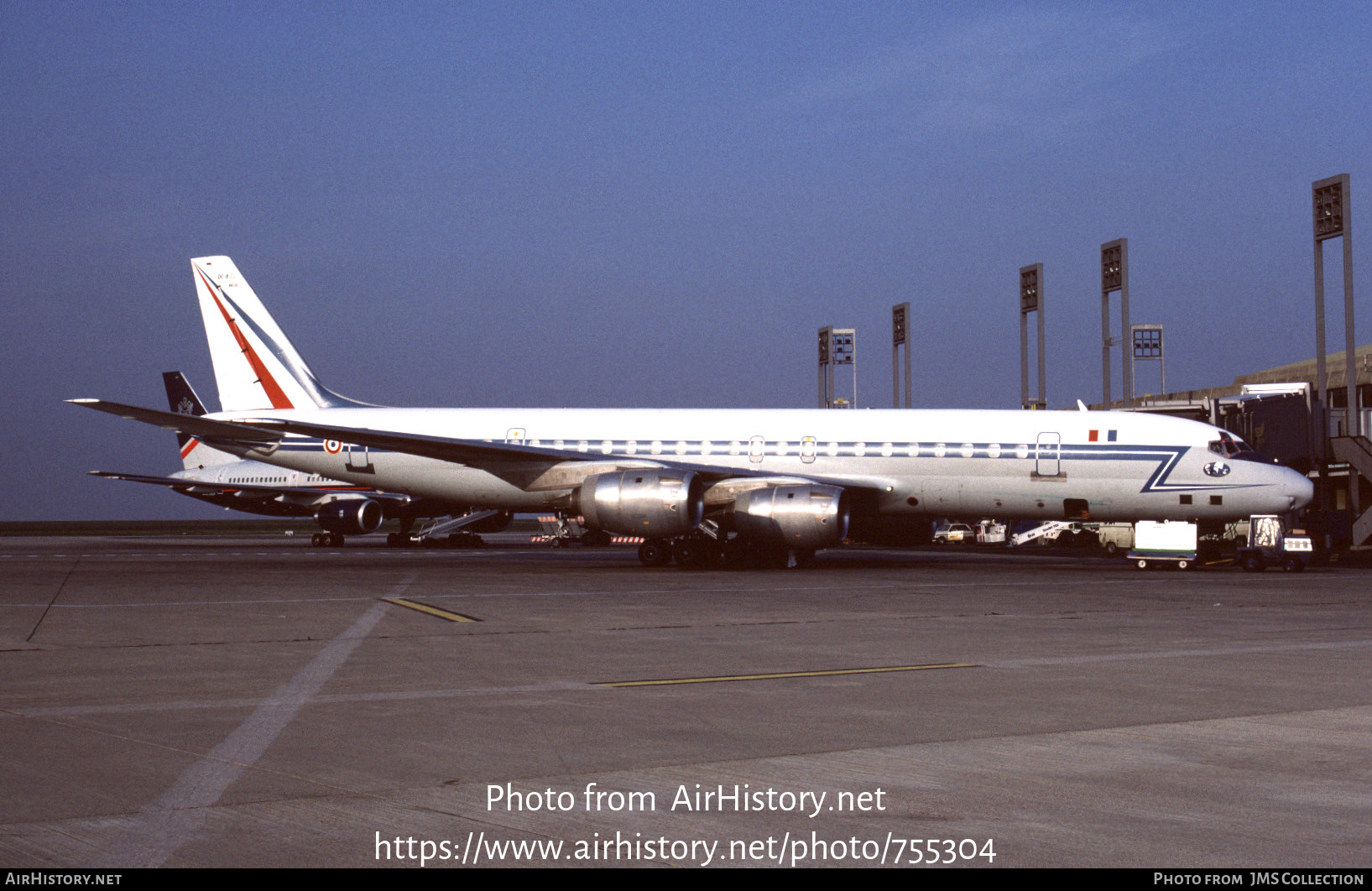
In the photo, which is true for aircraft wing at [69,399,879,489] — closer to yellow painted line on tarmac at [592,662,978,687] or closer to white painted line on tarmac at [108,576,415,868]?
yellow painted line on tarmac at [592,662,978,687]

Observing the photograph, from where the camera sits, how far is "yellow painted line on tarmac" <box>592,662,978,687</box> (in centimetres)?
1038

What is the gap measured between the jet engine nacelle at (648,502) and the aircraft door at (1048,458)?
24.1 ft

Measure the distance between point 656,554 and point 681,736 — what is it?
71.3 ft

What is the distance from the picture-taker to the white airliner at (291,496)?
46.6m

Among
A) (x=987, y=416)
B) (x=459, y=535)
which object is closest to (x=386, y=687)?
(x=987, y=416)

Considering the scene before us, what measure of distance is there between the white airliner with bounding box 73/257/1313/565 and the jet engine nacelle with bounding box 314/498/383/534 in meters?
12.8

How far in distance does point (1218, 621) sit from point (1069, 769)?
10.1 metres

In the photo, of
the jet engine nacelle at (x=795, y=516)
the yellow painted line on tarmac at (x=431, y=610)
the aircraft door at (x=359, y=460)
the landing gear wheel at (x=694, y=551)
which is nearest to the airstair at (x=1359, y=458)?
the jet engine nacelle at (x=795, y=516)

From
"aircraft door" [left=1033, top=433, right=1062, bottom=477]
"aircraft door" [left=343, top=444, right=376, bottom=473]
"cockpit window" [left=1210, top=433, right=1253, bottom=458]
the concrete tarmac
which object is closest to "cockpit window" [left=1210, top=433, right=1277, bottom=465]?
"cockpit window" [left=1210, top=433, right=1253, bottom=458]

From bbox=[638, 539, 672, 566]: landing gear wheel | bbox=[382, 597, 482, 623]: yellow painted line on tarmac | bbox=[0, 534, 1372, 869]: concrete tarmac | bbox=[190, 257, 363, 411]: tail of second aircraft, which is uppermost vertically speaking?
bbox=[190, 257, 363, 411]: tail of second aircraft

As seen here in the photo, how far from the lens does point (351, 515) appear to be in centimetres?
4609

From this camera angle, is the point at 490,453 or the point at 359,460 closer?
the point at 490,453

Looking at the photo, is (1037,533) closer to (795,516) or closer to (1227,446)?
(1227,446)

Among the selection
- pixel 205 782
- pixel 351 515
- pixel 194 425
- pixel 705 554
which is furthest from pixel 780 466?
pixel 205 782
